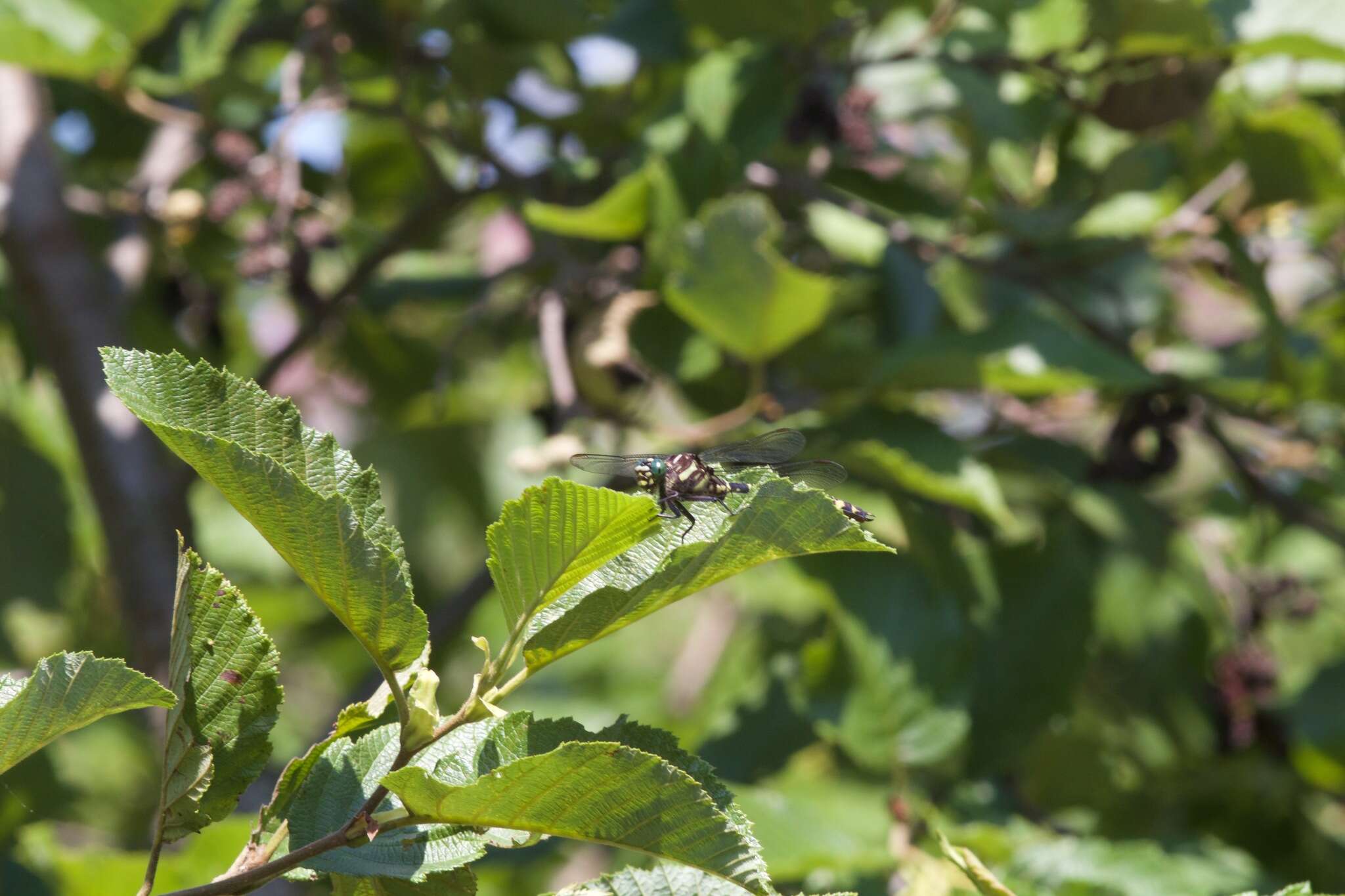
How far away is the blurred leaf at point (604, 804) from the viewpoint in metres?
0.55

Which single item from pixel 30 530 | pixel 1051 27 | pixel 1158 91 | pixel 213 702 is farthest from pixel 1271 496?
pixel 30 530

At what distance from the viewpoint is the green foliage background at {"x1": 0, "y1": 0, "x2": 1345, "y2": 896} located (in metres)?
1.31

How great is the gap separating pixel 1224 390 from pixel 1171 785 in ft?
1.84

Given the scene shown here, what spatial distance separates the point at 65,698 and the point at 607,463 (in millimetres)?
512

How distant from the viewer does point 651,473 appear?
87cm

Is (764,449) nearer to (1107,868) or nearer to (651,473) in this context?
(651,473)

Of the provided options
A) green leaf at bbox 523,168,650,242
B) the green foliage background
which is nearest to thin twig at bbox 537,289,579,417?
the green foliage background

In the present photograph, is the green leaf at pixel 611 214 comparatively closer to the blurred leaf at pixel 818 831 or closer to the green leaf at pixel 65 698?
the blurred leaf at pixel 818 831

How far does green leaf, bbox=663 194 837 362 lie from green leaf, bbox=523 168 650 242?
0.10 meters

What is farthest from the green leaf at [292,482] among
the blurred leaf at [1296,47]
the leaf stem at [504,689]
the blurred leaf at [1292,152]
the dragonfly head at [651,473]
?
the blurred leaf at [1292,152]

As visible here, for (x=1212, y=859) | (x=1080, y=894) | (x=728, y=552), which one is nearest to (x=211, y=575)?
(x=728, y=552)

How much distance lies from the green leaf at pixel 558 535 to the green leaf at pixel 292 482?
0.05m

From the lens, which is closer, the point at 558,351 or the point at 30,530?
the point at 558,351

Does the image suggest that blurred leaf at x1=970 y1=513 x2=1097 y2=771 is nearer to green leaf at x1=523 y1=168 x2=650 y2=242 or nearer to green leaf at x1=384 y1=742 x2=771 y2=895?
green leaf at x1=523 y1=168 x2=650 y2=242
